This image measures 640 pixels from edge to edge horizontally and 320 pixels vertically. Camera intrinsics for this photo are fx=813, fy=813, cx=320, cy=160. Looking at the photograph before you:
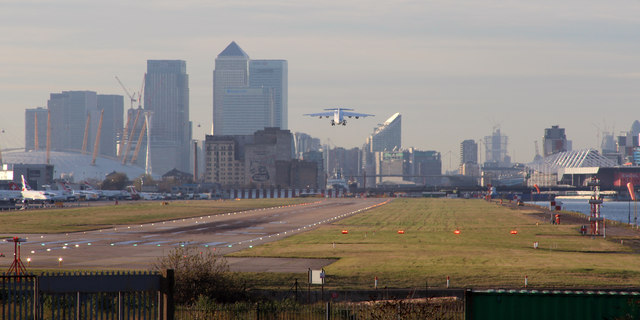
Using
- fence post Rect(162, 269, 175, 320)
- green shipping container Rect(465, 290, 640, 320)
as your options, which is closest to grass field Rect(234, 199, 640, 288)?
fence post Rect(162, 269, 175, 320)

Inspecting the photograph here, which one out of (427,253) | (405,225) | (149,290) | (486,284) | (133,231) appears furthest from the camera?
(405,225)

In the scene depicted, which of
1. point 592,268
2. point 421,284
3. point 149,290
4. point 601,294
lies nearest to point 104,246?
point 421,284

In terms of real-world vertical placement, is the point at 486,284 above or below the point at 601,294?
below

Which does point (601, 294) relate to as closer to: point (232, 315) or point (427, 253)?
point (232, 315)

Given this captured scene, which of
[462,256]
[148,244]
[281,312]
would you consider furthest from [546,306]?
[148,244]

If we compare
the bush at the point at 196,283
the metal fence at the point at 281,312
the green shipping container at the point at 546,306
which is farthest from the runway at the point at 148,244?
the green shipping container at the point at 546,306

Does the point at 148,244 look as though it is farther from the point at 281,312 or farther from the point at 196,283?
the point at 281,312

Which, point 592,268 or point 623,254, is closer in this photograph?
point 592,268
